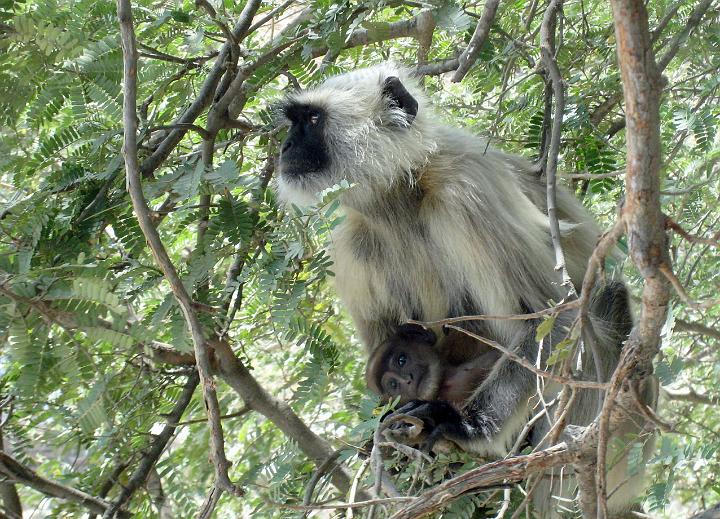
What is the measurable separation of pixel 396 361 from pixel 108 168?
146 cm

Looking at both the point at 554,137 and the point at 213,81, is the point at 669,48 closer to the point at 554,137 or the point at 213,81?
the point at 554,137

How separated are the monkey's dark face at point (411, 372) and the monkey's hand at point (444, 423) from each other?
20 centimetres

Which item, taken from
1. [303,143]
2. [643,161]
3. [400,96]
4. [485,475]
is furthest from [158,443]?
[643,161]

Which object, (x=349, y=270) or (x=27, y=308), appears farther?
(x=349, y=270)

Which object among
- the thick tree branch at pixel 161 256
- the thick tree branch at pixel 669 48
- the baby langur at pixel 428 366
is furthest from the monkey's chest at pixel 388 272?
the thick tree branch at pixel 161 256

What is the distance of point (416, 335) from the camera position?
139 inches

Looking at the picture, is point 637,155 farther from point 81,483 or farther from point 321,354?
point 81,483

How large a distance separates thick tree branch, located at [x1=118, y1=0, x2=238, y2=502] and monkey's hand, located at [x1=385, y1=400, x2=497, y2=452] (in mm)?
1073

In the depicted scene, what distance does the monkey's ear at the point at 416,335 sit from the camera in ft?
11.5

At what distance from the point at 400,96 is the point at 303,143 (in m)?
0.48

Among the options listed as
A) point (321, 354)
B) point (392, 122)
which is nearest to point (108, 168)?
point (321, 354)

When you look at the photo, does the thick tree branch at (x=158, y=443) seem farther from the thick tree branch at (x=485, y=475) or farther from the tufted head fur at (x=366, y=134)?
the thick tree branch at (x=485, y=475)

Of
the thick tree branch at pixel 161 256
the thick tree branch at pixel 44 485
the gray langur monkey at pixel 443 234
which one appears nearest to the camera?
the thick tree branch at pixel 161 256

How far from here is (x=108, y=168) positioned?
2625 millimetres
